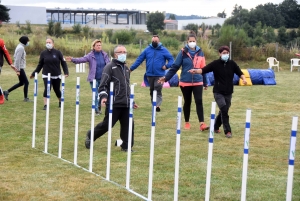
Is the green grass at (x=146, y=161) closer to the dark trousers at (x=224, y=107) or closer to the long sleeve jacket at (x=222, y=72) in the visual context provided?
the dark trousers at (x=224, y=107)

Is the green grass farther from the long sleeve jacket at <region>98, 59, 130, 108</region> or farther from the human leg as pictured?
the long sleeve jacket at <region>98, 59, 130, 108</region>

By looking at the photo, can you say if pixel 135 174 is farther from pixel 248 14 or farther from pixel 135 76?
pixel 248 14

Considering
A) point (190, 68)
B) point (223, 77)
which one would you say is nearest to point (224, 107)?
point (223, 77)

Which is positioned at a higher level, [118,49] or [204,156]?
[118,49]

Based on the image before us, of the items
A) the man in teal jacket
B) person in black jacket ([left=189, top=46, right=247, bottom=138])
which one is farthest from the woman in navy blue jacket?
the man in teal jacket

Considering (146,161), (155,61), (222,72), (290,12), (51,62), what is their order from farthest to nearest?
(290,12) → (51,62) → (155,61) → (222,72) → (146,161)

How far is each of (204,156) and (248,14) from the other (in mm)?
72068

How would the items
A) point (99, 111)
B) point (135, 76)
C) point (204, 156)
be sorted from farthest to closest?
point (135, 76) < point (99, 111) < point (204, 156)

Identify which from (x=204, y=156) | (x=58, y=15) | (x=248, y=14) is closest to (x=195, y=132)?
(x=204, y=156)

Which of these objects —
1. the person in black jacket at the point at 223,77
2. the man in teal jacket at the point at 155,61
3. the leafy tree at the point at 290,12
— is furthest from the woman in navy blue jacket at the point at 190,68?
the leafy tree at the point at 290,12

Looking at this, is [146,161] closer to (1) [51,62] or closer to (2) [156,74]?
(2) [156,74]

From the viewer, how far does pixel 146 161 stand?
912cm

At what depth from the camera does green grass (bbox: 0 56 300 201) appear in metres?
7.34

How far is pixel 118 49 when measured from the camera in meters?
9.70
